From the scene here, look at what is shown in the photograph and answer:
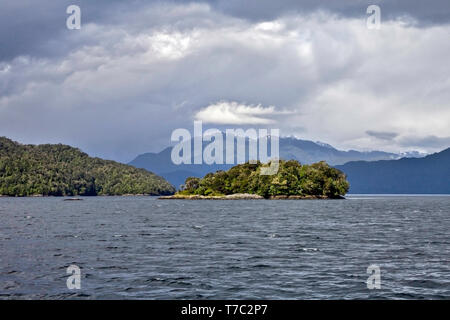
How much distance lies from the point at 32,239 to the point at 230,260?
3526 centimetres

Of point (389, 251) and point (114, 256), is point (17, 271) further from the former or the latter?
point (389, 251)

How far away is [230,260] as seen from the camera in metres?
46.0

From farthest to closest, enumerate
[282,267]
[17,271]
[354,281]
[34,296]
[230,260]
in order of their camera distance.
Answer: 1. [230,260]
2. [282,267]
3. [17,271]
4. [354,281]
5. [34,296]

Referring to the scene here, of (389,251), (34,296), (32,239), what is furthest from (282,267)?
(32,239)

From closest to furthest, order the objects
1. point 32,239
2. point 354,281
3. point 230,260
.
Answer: point 354,281, point 230,260, point 32,239
